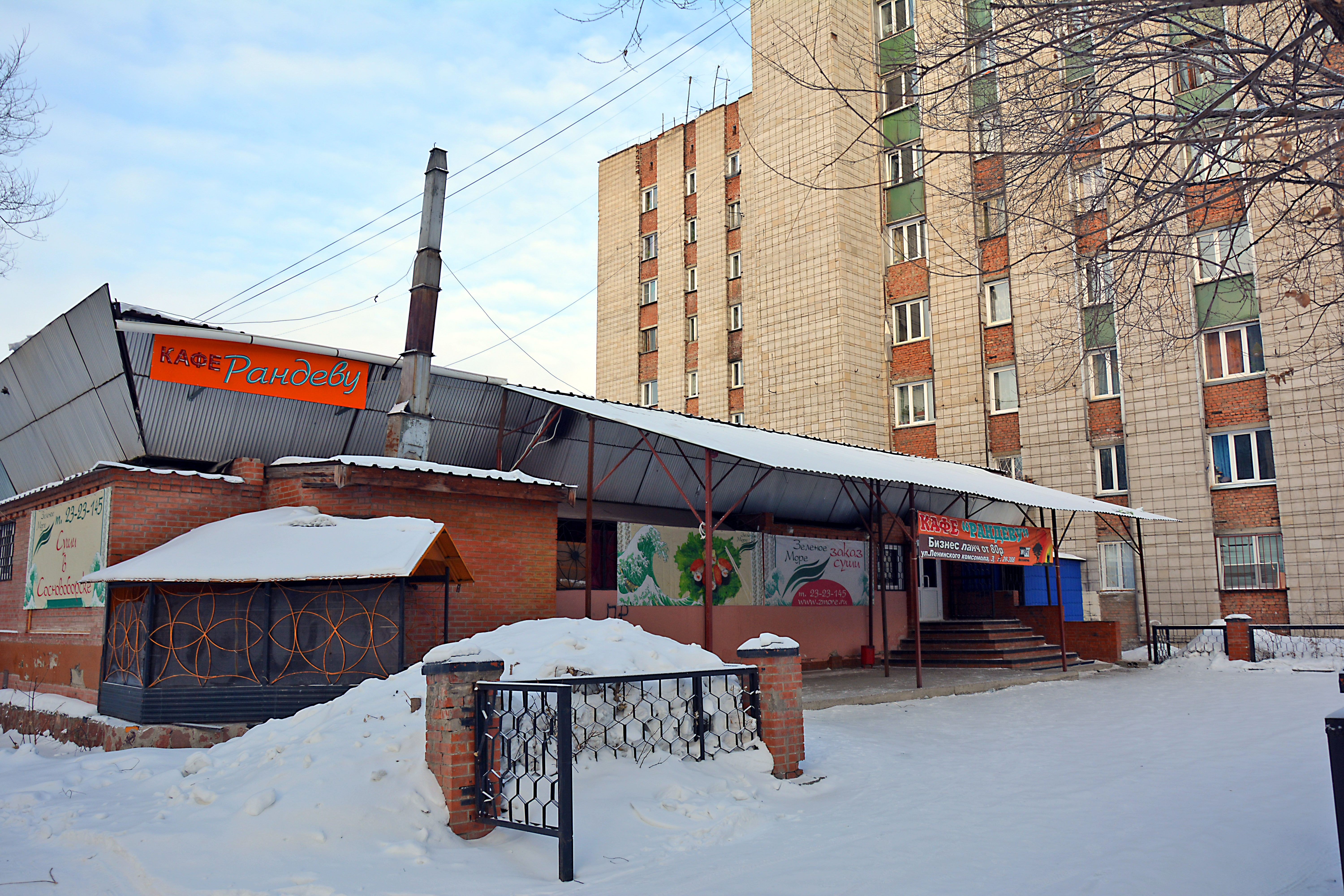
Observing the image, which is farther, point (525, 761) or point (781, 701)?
point (781, 701)

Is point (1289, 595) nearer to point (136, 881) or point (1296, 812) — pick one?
point (1296, 812)

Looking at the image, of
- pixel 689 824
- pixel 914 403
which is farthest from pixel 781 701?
pixel 914 403

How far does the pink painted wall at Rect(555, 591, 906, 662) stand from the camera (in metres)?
14.0

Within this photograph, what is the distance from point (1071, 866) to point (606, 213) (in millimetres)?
32632

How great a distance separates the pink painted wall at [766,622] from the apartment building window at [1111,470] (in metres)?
6.98

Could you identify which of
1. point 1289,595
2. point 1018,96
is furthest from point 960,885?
point 1289,595

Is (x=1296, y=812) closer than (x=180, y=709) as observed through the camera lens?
Yes

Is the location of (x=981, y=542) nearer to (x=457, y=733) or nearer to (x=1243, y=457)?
(x=1243, y=457)

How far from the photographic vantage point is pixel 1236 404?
838 inches

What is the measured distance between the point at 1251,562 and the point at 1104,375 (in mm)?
5594

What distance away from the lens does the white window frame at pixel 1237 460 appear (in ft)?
68.2

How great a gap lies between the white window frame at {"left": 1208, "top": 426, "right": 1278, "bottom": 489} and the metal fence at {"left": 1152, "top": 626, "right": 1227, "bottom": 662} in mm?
3409

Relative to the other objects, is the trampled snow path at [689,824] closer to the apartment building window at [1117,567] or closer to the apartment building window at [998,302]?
the apartment building window at [1117,567]

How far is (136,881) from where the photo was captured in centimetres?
506
